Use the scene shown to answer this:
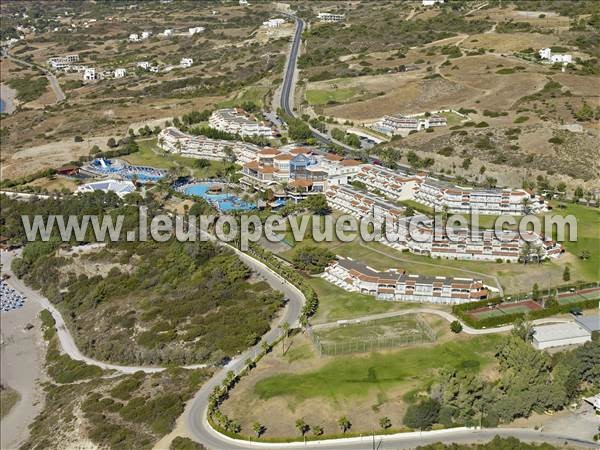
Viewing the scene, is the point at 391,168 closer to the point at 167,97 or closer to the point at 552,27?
the point at 167,97

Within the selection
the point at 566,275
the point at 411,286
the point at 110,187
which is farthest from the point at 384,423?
the point at 110,187

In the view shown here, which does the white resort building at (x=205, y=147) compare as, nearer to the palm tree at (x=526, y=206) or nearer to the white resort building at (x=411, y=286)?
the palm tree at (x=526, y=206)

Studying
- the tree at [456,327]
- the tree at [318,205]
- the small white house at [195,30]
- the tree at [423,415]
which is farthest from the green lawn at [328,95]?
the small white house at [195,30]

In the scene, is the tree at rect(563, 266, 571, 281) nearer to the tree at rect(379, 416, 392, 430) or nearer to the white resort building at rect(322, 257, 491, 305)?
the white resort building at rect(322, 257, 491, 305)

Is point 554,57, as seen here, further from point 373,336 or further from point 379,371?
point 379,371

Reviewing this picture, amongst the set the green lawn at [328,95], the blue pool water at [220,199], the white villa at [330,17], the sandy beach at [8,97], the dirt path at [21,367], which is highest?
the white villa at [330,17]

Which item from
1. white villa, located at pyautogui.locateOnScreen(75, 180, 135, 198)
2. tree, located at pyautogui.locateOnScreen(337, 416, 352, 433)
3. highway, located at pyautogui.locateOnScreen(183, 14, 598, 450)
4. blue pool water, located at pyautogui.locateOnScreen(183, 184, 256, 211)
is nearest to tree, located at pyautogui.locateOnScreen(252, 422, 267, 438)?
highway, located at pyautogui.locateOnScreen(183, 14, 598, 450)

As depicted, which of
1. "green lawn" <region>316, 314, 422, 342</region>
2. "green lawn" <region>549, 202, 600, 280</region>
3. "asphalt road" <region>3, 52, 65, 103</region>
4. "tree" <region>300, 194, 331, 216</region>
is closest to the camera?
"green lawn" <region>316, 314, 422, 342</region>
